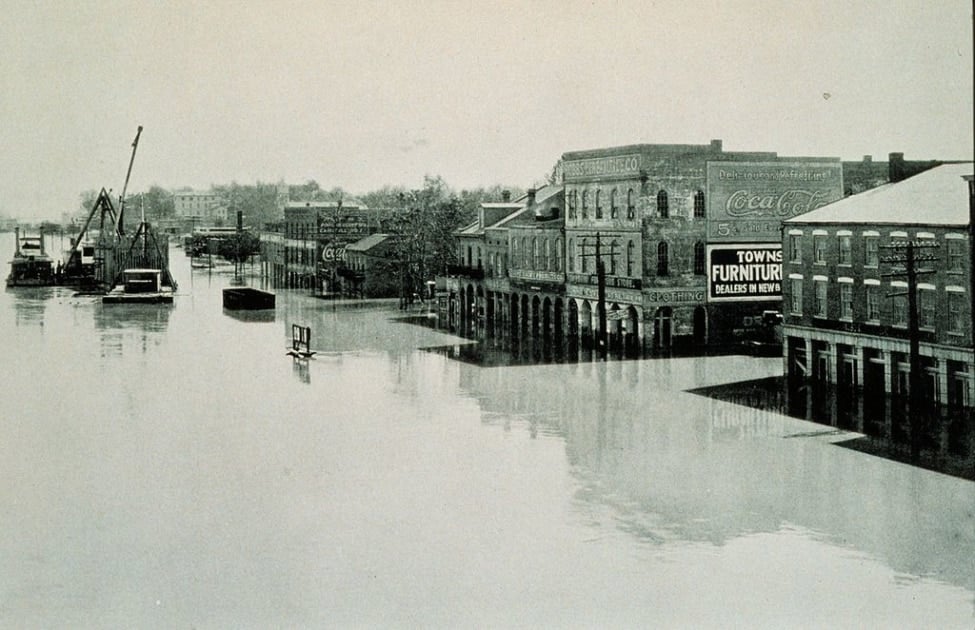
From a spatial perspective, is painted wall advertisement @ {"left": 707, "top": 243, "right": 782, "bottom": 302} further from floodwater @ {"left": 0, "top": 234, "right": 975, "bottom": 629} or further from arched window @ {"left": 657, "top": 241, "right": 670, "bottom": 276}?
floodwater @ {"left": 0, "top": 234, "right": 975, "bottom": 629}

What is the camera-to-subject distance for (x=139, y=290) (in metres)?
74.2

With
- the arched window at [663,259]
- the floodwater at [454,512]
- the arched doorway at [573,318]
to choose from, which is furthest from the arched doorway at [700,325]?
the floodwater at [454,512]

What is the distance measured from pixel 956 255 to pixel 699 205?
19.0 meters

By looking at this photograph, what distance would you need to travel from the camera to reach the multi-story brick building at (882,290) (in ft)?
101

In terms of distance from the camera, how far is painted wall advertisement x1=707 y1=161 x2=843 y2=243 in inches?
1924

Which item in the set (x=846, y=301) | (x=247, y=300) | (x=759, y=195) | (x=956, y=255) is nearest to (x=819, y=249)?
(x=846, y=301)

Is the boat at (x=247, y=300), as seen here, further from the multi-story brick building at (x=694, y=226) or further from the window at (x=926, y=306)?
the window at (x=926, y=306)

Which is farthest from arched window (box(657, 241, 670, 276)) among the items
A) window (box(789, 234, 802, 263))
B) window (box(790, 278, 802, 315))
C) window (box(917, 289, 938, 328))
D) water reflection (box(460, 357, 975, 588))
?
window (box(917, 289, 938, 328))

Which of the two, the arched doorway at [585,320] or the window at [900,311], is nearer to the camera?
the window at [900,311]

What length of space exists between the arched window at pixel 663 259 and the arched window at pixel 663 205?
1244mm

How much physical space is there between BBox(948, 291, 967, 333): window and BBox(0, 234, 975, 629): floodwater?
570 cm

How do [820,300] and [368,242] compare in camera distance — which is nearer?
[820,300]

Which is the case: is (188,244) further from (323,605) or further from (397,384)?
(323,605)

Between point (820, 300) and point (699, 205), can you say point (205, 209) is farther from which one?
point (820, 300)
